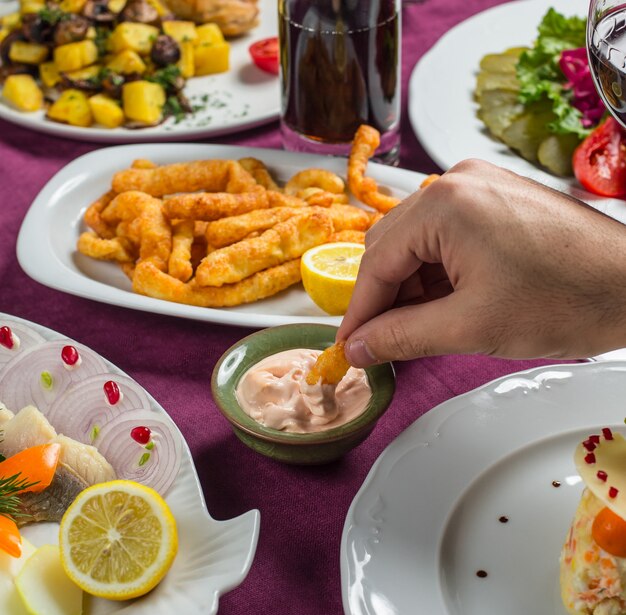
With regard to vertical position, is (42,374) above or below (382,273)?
below

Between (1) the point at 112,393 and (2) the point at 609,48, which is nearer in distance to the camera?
(2) the point at 609,48

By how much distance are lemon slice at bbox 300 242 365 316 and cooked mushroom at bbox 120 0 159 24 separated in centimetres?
143

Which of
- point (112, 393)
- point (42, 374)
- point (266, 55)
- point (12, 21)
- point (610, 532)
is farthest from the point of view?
point (12, 21)

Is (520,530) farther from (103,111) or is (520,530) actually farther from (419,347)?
(103,111)

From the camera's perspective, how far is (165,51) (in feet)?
10.0

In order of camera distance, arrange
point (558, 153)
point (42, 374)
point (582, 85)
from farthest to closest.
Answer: point (582, 85) → point (558, 153) → point (42, 374)

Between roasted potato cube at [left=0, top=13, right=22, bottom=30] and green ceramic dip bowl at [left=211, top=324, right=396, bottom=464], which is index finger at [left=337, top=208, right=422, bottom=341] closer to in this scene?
green ceramic dip bowl at [left=211, top=324, right=396, bottom=464]

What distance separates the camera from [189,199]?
2348 millimetres

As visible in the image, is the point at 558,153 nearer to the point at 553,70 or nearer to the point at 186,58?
the point at 553,70

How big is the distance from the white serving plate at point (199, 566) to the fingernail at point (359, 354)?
360 mm

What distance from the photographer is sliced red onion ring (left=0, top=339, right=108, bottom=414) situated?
1.88 m

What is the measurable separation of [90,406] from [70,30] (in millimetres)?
1720

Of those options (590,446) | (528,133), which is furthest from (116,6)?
(590,446)

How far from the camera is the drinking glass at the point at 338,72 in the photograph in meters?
2.47
